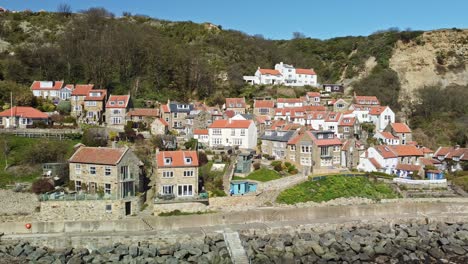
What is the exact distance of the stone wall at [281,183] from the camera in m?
30.2

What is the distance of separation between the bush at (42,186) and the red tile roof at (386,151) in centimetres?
2369

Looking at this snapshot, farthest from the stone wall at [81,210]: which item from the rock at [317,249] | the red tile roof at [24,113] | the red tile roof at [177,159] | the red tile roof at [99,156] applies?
the red tile roof at [24,113]

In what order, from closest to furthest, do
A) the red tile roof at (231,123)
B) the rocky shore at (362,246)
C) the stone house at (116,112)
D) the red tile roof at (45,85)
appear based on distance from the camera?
the rocky shore at (362,246), the red tile roof at (231,123), the stone house at (116,112), the red tile roof at (45,85)

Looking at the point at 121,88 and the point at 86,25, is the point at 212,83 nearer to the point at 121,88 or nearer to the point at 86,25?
the point at 121,88

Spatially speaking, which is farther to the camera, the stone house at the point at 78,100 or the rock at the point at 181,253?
the stone house at the point at 78,100

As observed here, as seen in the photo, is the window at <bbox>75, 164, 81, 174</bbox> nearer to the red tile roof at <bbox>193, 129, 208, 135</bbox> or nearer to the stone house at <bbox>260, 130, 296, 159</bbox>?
the red tile roof at <bbox>193, 129, 208, 135</bbox>

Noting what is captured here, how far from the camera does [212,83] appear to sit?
5691 centimetres

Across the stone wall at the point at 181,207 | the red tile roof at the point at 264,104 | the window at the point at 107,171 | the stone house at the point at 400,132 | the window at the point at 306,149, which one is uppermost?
the red tile roof at the point at 264,104

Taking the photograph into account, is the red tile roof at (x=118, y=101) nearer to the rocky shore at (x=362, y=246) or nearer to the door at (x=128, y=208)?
the door at (x=128, y=208)

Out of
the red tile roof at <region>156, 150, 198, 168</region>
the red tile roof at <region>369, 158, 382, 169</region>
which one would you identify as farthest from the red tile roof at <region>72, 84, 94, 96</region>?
the red tile roof at <region>369, 158, 382, 169</region>

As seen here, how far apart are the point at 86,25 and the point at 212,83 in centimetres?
1834

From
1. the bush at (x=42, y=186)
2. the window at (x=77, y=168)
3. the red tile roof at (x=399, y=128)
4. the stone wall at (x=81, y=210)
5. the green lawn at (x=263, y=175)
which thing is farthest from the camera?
the red tile roof at (x=399, y=128)

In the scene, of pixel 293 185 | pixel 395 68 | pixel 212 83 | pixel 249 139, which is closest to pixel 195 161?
pixel 293 185

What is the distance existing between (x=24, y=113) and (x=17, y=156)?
7.30m
